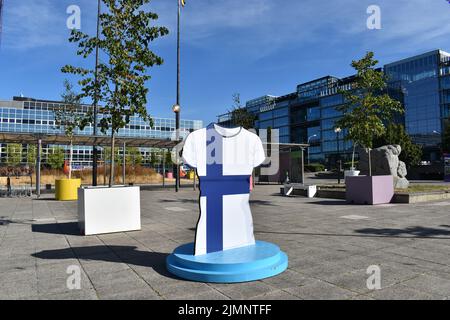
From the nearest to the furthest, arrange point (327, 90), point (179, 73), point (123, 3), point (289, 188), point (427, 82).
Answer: point (123, 3), point (289, 188), point (179, 73), point (427, 82), point (327, 90)

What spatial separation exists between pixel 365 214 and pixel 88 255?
27.2 ft

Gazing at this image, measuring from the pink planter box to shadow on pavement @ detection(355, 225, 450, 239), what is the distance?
5.39 m

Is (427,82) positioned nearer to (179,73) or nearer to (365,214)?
(179,73)

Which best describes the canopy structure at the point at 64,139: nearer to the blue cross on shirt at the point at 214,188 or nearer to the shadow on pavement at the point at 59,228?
the shadow on pavement at the point at 59,228

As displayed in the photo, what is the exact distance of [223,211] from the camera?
538cm

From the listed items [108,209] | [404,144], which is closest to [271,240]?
[108,209]

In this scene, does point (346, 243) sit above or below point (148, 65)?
below

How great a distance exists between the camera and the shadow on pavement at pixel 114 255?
5434 millimetres

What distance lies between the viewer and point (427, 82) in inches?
2852

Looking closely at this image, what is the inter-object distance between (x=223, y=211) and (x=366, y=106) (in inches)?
442

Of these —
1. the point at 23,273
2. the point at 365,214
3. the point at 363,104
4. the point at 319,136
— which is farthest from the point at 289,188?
the point at 319,136

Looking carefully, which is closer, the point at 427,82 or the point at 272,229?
the point at 272,229

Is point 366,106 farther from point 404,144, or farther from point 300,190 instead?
point 404,144

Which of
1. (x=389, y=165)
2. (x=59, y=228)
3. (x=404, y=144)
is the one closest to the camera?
(x=59, y=228)
